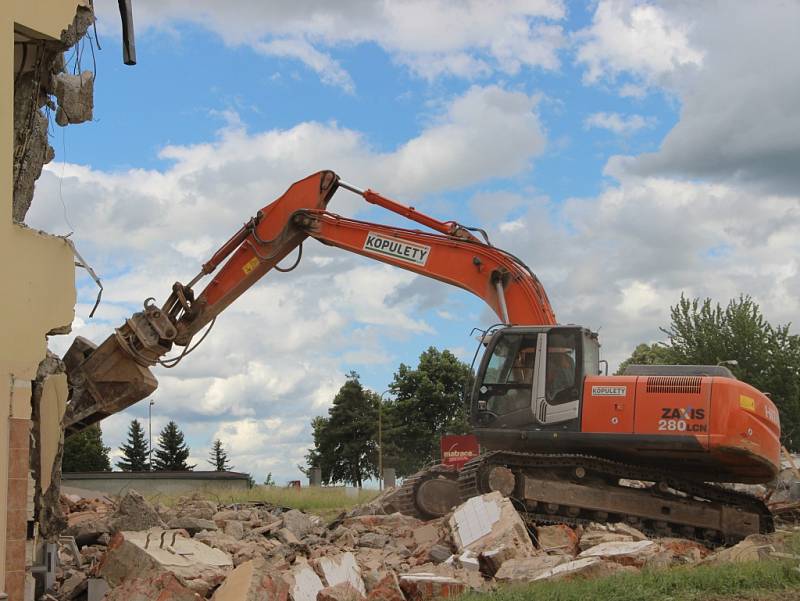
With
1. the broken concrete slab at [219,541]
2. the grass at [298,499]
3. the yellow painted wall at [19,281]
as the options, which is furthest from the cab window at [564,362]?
the grass at [298,499]

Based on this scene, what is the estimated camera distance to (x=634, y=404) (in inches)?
526

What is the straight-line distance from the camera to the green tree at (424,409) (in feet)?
169

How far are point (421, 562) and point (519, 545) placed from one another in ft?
3.81

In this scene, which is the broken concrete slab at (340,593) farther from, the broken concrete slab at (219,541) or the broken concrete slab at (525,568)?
the broken concrete slab at (219,541)

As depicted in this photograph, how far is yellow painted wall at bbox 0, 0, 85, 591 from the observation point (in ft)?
27.9

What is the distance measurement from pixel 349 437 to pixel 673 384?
39598mm

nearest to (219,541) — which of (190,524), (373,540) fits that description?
(190,524)

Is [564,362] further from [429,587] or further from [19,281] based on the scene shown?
[19,281]

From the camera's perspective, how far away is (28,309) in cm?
869

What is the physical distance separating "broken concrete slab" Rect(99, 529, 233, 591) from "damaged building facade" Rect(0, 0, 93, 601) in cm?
62

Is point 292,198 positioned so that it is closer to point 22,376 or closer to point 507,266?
point 507,266

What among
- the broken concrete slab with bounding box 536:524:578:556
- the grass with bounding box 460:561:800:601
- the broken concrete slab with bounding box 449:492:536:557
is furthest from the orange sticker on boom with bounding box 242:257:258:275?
the grass with bounding box 460:561:800:601

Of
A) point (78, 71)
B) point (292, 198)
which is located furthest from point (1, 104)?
point (292, 198)

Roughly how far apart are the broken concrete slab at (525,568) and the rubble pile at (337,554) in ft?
0.05
